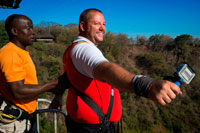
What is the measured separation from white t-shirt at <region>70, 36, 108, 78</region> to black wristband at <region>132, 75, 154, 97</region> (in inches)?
13.1

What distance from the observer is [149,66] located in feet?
46.6

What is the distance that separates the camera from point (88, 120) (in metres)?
1.53

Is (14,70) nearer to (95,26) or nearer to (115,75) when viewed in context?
(95,26)

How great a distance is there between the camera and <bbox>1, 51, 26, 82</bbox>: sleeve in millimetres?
1539

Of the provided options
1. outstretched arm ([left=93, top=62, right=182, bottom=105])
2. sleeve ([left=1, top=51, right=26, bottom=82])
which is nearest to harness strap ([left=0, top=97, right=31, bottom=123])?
sleeve ([left=1, top=51, right=26, bottom=82])

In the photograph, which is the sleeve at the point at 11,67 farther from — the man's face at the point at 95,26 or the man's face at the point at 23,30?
the man's face at the point at 95,26

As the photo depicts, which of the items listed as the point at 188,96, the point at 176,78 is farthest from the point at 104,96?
the point at 188,96

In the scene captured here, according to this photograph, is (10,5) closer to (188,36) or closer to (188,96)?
(188,96)

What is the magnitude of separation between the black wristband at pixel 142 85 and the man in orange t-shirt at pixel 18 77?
1.20 m

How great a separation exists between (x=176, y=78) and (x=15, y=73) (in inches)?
64.5

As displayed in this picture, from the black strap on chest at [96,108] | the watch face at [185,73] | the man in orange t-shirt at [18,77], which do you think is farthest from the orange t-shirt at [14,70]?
the watch face at [185,73]

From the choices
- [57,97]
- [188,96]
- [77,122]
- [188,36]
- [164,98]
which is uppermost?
[188,36]

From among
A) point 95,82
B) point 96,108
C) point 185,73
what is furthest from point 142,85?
point 96,108

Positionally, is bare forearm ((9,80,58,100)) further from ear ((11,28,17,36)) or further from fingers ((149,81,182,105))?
fingers ((149,81,182,105))
